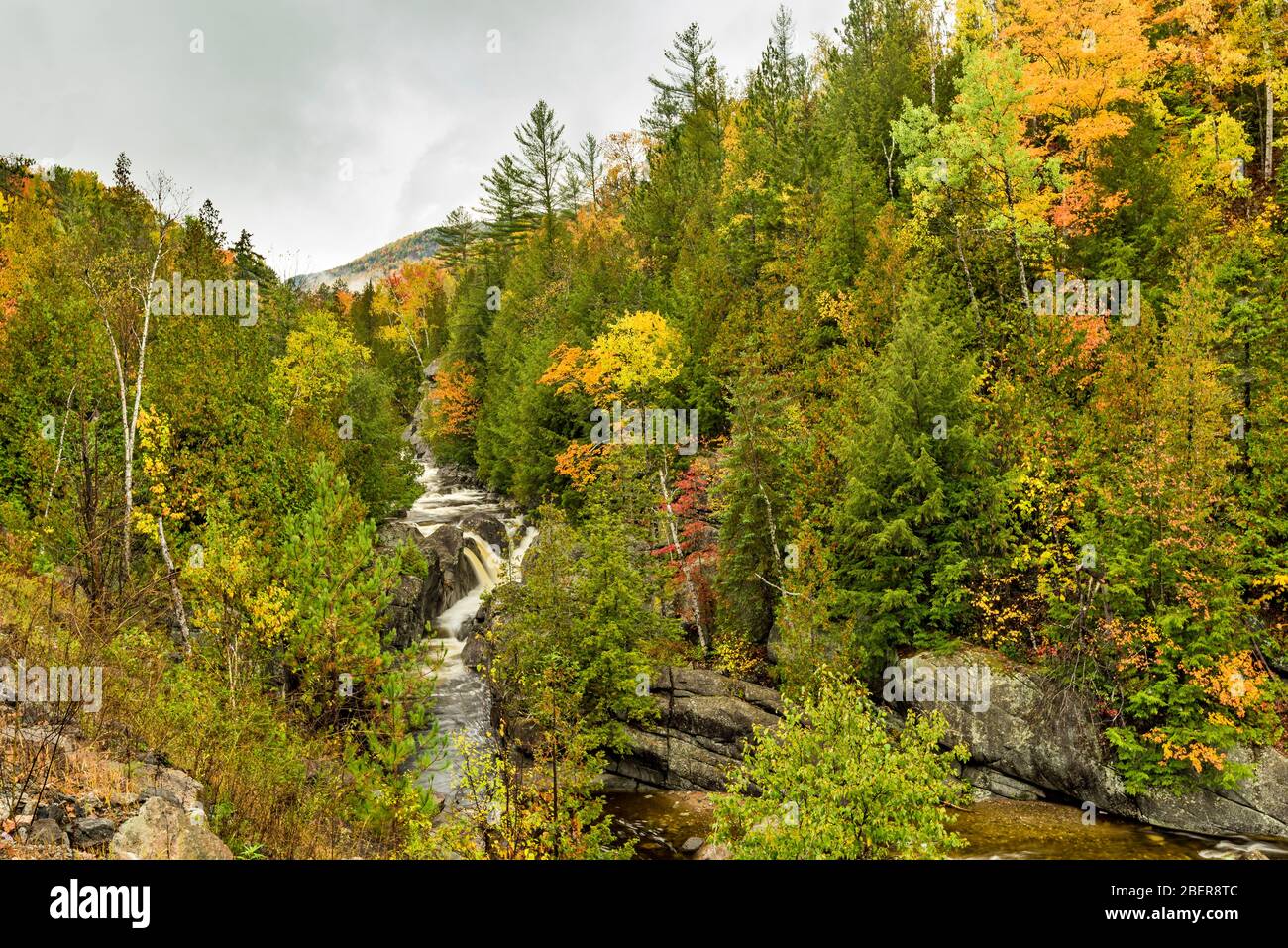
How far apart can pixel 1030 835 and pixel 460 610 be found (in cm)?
2602

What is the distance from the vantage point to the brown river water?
16625 mm

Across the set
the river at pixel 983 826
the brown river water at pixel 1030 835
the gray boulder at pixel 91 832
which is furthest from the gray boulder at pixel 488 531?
the gray boulder at pixel 91 832

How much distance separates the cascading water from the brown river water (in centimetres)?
591

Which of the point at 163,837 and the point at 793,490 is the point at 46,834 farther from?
the point at 793,490

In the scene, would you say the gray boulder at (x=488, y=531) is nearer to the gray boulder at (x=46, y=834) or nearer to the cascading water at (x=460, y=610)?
the cascading water at (x=460, y=610)

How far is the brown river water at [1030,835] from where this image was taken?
16625 millimetres

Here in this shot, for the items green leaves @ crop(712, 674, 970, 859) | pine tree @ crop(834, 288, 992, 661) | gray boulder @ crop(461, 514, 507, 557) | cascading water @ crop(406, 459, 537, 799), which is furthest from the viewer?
gray boulder @ crop(461, 514, 507, 557)

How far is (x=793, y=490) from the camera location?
2605cm

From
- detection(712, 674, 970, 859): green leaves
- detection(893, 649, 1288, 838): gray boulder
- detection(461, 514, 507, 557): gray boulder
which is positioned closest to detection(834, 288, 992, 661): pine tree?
detection(893, 649, 1288, 838): gray boulder

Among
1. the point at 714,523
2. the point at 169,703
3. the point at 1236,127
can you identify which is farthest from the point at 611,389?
the point at 1236,127

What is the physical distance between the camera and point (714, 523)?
30969mm

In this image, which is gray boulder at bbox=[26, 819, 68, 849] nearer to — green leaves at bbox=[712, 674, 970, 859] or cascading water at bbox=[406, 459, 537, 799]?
cascading water at bbox=[406, 459, 537, 799]

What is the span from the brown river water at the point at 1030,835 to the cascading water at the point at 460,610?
591 centimetres
